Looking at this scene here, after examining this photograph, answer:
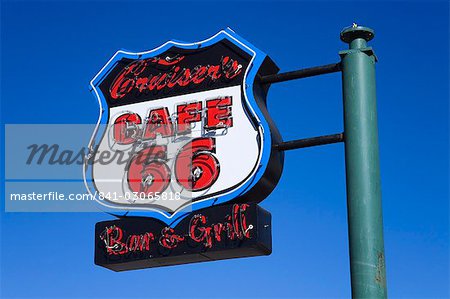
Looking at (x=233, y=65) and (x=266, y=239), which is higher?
(x=233, y=65)

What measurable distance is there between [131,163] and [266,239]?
2.13 meters

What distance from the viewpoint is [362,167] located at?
6766 millimetres

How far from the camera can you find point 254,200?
901 centimetres

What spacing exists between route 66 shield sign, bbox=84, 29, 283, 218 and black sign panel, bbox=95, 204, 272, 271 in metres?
0.20

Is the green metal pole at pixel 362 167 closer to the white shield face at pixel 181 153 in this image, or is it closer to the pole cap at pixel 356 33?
the pole cap at pixel 356 33

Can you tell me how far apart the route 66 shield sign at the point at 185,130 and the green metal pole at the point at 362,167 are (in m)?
1.79

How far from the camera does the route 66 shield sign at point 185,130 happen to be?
29.5 ft

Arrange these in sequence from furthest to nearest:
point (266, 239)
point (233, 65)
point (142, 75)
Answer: point (142, 75)
point (233, 65)
point (266, 239)

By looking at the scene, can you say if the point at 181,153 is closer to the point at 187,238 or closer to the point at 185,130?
the point at 185,130

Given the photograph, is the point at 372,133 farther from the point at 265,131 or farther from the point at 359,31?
the point at 265,131

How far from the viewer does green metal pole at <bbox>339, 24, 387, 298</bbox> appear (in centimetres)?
646

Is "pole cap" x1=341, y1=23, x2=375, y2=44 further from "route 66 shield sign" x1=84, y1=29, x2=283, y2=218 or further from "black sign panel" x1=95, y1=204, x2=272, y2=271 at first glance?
"black sign panel" x1=95, y1=204, x2=272, y2=271

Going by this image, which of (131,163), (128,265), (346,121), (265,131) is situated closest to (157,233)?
(128,265)

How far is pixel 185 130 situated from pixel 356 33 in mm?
2977
